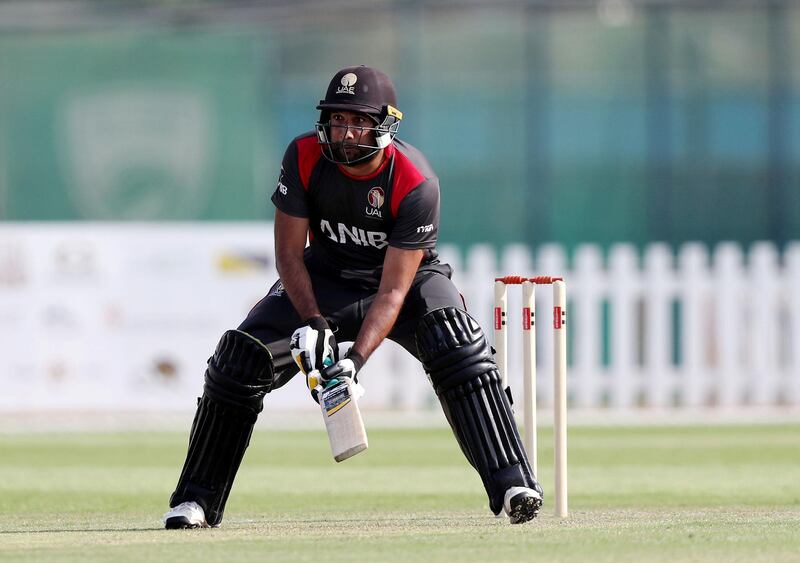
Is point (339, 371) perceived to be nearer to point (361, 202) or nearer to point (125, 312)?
point (361, 202)

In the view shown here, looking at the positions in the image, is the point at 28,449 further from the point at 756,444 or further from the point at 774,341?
the point at 774,341

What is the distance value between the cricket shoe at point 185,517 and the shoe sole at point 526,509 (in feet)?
3.86

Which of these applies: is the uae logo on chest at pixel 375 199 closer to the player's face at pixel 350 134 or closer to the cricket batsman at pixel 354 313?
the cricket batsman at pixel 354 313

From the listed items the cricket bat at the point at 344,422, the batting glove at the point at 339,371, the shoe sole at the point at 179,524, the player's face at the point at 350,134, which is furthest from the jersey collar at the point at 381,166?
the shoe sole at the point at 179,524

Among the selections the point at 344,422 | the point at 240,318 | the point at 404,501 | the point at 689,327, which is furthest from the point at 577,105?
the point at 344,422

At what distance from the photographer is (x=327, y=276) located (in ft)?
21.1

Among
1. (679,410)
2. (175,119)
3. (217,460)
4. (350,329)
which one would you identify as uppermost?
(175,119)

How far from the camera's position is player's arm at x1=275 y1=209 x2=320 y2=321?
6.23 m

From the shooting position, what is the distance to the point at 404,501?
313 inches

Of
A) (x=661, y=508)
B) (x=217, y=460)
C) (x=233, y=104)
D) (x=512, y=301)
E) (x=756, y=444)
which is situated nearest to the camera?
(x=217, y=460)

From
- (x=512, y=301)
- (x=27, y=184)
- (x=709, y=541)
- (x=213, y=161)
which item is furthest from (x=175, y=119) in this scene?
(x=709, y=541)

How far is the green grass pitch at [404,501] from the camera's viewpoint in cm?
530

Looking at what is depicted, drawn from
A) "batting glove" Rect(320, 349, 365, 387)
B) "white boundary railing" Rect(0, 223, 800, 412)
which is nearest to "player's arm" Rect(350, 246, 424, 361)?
"batting glove" Rect(320, 349, 365, 387)

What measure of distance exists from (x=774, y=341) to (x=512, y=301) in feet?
8.19
